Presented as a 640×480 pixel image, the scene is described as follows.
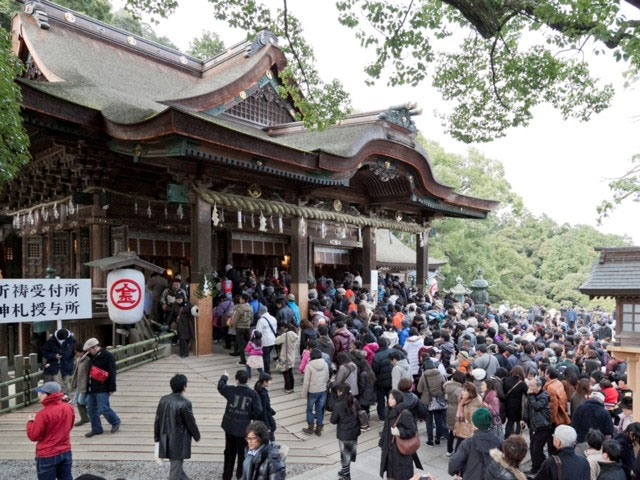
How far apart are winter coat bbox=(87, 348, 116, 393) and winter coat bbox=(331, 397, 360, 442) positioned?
11.3 feet

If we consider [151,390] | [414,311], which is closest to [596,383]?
[414,311]

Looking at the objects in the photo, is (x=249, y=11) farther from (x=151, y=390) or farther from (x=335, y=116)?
(x=151, y=390)

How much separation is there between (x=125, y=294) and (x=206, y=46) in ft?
94.7

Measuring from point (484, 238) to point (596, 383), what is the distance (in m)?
24.4

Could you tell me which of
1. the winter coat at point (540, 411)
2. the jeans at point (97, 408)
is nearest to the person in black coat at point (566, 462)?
the winter coat at point (540, 411)

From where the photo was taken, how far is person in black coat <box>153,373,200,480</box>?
19.4 ft

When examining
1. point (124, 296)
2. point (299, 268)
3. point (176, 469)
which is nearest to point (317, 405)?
point (176, 469)

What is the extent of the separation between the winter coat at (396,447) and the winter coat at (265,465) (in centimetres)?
176

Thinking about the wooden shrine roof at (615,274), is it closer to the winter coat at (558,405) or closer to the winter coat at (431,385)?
the winter coat at (558,405)

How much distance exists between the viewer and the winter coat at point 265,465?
15.3ft

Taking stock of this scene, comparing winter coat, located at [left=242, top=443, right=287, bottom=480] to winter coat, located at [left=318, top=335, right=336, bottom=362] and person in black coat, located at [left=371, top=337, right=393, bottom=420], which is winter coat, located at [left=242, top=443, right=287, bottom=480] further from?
winter coat, located at [left=318, top=335, right=336, bottom=362]

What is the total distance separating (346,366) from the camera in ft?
25.7

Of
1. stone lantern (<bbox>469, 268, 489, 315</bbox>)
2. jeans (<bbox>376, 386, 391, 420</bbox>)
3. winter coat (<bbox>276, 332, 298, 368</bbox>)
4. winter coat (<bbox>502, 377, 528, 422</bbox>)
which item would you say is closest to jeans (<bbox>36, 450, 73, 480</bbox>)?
winter coat (<bbox>276, 332, 298, 368</bbox>)

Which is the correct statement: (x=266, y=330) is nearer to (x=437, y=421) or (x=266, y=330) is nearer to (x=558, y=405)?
(x=437, y=421)
